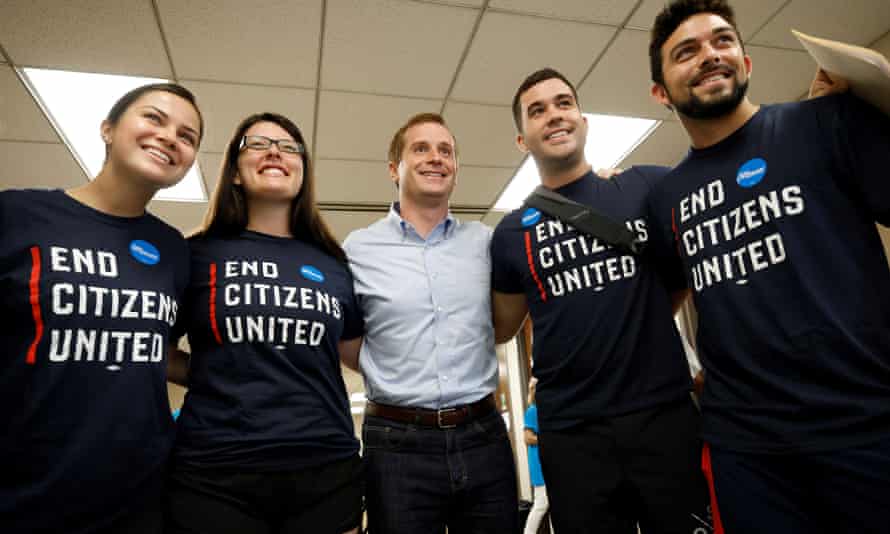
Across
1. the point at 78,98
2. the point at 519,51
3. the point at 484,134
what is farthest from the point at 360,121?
the point at 78,98

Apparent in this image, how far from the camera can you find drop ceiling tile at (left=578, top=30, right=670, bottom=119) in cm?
287

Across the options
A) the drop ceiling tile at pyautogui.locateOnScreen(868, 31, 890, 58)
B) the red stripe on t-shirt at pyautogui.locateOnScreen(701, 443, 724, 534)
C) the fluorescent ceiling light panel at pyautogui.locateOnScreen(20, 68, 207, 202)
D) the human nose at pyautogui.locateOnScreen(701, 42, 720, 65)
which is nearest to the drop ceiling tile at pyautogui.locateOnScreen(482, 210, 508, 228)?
the fluorescent ceiling light panel at pyautogui.locateOnScreen(20, 68, 207, 202)

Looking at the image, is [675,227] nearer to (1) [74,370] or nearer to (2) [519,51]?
(1) [74,370]

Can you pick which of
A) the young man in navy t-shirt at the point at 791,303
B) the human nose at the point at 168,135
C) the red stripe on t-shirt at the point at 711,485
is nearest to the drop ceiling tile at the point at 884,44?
the young man in navy t-shirt at the point at 791,303

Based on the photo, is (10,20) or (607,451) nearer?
(607,451)

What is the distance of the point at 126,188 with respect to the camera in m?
1.26

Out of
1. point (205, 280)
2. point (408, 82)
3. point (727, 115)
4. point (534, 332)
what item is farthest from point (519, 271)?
point (408, 82)

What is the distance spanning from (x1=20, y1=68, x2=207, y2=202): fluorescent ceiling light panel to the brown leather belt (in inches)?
83.7

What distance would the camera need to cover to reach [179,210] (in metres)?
4.36

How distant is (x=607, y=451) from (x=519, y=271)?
555 mm

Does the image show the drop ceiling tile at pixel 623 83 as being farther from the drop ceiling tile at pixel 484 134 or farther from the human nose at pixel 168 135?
the human nose at pixel 168 135

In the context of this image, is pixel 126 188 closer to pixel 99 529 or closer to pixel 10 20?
pixel 99 529

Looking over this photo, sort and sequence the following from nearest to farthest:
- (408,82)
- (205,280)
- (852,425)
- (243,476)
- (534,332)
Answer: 1. (852,425)
2. (243,476)
3. (205,280)
4. (534,332)
5. (408,82)

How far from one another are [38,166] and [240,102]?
1.66m
